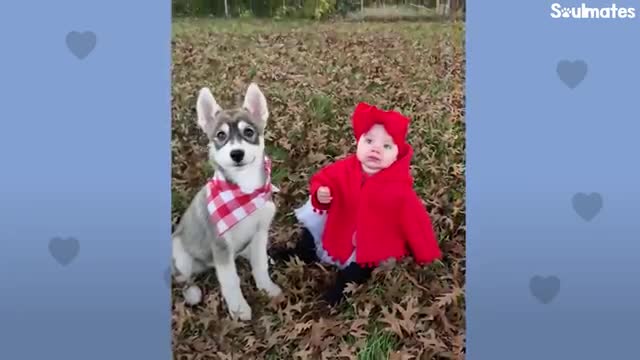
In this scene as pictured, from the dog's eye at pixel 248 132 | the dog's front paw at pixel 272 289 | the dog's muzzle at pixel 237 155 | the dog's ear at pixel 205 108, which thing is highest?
the dog's ear at pixel 205 108

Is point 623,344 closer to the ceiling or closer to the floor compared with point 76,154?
closer to the floor

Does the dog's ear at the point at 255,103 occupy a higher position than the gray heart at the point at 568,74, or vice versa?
the gray heart at the point at 568,74

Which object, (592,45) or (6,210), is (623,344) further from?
(6,210)

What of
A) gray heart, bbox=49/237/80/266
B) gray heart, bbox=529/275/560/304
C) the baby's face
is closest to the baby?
the baby's face

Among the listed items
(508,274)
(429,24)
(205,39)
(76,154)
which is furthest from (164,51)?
(508,274)

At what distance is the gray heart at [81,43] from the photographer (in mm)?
2020

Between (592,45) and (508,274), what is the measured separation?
540mm

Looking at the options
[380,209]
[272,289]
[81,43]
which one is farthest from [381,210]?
[81,43]

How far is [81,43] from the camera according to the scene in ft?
6.63

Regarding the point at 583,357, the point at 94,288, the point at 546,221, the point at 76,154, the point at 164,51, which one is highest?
the point at 164,51

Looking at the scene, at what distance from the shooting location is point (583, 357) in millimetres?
2039

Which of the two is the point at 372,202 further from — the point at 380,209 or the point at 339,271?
the point at 339,271

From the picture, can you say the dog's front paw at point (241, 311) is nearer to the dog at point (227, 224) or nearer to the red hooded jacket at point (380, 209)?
the dog at point (227, 224)

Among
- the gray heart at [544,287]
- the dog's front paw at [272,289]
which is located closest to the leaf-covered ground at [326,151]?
the dog's front paw at [272,289]
